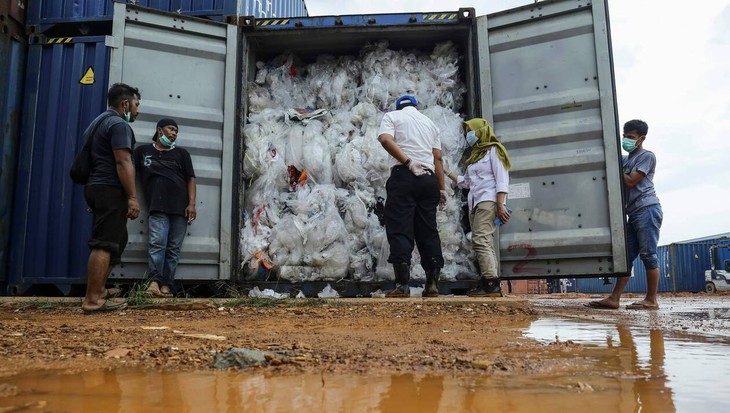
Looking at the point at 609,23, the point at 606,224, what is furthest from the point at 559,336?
the point at 609,23

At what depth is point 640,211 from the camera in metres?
4.59

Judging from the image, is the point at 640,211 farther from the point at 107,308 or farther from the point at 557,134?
the point at 107,308

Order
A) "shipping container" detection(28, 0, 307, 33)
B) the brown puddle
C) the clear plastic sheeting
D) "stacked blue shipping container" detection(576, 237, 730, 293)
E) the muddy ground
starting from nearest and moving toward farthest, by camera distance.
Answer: the brown puddle < the muddy ground < the clear plastic sheeting < "shipping container" detection(28, 0, 307, 33) < "stacked blue shipping container" detection(576, 237, 730, 293)

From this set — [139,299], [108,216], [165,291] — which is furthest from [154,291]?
[108,216]

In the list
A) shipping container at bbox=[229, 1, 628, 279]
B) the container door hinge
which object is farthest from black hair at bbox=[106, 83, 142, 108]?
shipping container at bbox=[229, 1, 628, 279]

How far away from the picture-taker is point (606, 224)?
4223mm

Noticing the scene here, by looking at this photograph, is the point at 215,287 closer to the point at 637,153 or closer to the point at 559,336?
the point at 559,336

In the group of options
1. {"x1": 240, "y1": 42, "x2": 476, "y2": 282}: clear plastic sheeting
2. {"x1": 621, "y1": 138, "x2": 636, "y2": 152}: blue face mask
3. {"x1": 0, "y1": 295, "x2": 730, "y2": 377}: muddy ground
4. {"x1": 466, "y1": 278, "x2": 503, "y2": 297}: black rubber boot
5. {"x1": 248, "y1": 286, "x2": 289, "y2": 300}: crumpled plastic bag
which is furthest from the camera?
{"x1": 240, "y1": 42, "x2": 476, "y2": 282}: clear plastic sheeting

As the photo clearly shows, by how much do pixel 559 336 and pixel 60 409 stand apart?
187 centimetres

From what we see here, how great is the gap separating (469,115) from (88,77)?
3.42m

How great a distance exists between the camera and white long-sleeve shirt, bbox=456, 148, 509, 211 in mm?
4270

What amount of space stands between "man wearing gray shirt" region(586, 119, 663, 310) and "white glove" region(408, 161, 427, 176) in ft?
5.82

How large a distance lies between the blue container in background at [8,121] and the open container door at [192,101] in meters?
1.13

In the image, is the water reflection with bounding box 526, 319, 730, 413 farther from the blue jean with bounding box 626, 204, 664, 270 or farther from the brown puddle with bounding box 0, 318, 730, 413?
the blue jean with bounding box 626, 204, 664, 270
